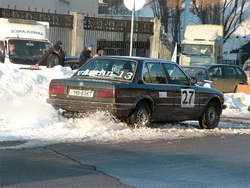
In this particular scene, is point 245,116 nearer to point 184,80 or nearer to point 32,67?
point 184,80

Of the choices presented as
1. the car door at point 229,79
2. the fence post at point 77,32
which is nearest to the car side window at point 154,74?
the car door at point 229,79

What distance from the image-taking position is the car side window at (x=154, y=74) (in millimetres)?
11586

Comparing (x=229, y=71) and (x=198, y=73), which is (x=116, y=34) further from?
(x=198, y=73)

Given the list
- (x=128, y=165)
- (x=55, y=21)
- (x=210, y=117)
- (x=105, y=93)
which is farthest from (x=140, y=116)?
(x=55, y=21)

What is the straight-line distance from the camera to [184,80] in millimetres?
12500

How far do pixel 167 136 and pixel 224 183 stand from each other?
3952mm

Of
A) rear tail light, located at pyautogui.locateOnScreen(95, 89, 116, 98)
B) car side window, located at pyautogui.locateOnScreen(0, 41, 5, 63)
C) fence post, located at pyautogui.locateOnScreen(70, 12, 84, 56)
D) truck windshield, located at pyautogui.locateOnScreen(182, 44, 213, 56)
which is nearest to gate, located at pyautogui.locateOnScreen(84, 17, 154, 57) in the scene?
fence post, located at pyautogui.locateOnScreen(70, 12, 84, 56)

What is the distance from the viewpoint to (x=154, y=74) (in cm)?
1180

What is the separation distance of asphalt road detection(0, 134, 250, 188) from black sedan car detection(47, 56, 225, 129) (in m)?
1.22

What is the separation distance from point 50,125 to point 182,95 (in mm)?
2823

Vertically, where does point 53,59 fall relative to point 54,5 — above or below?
below

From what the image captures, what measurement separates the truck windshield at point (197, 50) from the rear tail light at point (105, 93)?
83.9 feet

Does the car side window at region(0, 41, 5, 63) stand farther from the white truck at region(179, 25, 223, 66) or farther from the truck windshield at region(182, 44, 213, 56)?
the truck windshield at region(182, 44, 213, 56)

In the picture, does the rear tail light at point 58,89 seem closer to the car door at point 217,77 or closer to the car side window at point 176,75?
the car side window at point 176,75
